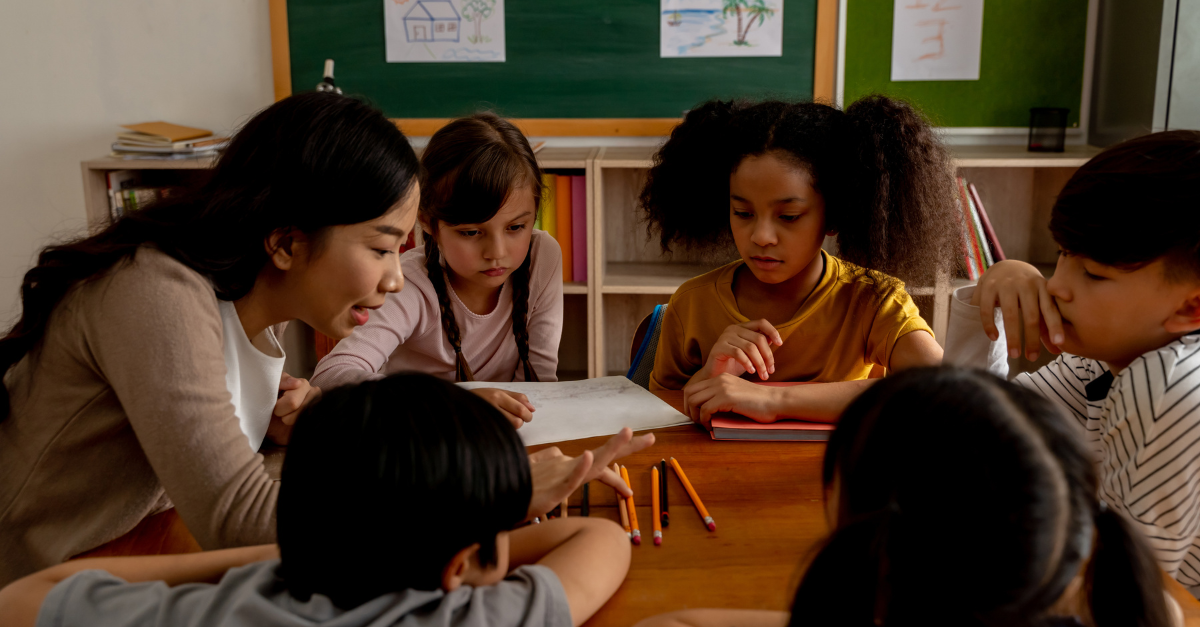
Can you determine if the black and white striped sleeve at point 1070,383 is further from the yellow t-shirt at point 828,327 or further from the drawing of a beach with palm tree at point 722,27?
the drawing of a beach with palm tree at point 722,27

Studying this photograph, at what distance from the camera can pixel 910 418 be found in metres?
0.57

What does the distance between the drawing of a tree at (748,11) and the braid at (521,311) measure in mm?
1458

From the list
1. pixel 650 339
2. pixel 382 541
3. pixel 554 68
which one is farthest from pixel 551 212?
pixel 382 541

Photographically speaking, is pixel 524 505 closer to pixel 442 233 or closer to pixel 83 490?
pixel 83 490

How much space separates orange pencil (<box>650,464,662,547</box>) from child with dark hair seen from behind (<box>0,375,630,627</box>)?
5.9 inches

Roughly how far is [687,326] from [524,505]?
0.96 metres

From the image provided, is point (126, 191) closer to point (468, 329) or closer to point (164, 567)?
point (468, 329)

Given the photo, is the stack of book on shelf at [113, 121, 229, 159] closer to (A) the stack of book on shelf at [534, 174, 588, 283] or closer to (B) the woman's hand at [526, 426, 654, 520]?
(A) the stack of book on shelf at [534, 174, 588, 283]

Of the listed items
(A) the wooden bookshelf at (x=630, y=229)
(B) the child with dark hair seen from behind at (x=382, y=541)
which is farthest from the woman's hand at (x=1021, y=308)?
(A) the wooden bookshelf at (x=630, y=229)

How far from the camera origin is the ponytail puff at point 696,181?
1.64 metres

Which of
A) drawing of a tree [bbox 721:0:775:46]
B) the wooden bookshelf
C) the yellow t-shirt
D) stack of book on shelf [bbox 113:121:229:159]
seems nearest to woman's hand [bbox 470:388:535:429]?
the yellow t-shirt

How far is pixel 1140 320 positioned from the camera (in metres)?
1.02

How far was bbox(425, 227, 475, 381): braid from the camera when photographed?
5.81ft

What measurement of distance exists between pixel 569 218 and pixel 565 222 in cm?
2
